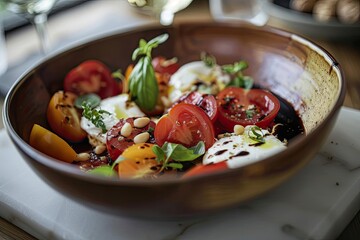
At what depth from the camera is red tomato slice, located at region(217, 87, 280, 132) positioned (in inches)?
47.3

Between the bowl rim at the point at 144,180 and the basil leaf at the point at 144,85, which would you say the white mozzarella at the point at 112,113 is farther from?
the bowl rim at the point at 144,180

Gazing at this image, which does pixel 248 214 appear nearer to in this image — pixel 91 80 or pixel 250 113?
pixel 250 113

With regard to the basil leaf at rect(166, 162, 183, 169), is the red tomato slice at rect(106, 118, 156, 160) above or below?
below

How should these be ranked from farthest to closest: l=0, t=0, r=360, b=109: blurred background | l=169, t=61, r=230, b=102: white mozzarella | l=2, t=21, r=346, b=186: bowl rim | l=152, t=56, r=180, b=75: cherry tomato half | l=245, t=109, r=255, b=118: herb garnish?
l=0, t=0, r=360, b=109: blurred background, l=152, t=56, r=180, b=75: cherry tomato half, l=169, t=61, r=230, b=102: white mozzarella, l=245, t=109, r=255, b=118: herb garnish, l=2, t=21, r=346, b=186: bowl rim

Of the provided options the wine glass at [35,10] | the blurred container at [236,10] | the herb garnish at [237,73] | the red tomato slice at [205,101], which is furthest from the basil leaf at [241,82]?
the blurred container at [236,10]

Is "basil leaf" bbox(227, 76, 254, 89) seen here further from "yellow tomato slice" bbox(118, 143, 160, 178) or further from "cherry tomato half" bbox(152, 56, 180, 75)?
"yellow tomato slice" bbox(118, 143, 160, 178)

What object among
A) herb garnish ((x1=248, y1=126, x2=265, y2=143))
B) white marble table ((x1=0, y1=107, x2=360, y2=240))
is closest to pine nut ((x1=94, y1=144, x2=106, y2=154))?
white marble table ((x1=0, y1=107, x2=360, y2=240))

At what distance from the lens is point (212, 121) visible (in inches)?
46.6

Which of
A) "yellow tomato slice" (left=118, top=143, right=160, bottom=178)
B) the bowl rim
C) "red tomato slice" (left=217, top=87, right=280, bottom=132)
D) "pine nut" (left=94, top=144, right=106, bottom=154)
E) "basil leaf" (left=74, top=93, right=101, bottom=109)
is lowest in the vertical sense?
"basil leaf" (left=74, top=93, right=101, bottom=109)

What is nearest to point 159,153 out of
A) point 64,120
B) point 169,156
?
point 169,156

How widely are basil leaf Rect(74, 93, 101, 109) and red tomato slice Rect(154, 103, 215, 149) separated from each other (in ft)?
1.06

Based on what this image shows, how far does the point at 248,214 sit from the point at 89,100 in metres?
0.60

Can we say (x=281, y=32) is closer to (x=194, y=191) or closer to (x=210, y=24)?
(x=210, y=24)

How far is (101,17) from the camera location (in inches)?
97.9
